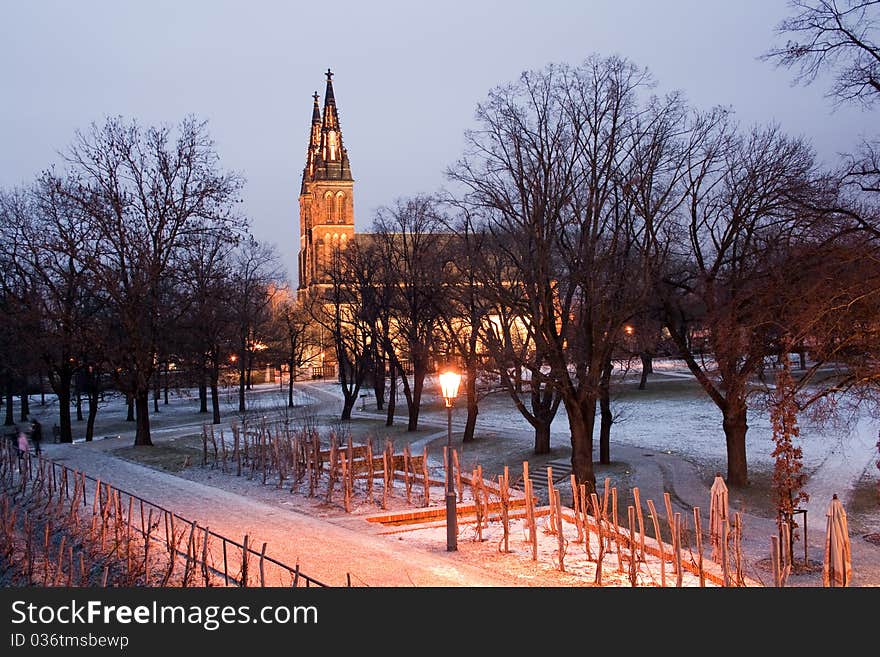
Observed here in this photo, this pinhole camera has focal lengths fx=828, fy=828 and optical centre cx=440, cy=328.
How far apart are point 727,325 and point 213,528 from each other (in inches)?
545

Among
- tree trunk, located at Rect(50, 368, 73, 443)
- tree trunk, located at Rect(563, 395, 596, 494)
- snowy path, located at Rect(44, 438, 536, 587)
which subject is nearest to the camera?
snowy path, located at Rect(44, 438, 536, 587)

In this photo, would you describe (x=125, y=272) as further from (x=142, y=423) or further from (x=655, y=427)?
(x=655, y=427)

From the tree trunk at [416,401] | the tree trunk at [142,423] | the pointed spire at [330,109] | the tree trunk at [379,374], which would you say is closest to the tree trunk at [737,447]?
the tree trunk at [416,401]

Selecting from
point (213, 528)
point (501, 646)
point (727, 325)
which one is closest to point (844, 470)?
point (727, 325)

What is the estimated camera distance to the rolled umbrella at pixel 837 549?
11.4 meters

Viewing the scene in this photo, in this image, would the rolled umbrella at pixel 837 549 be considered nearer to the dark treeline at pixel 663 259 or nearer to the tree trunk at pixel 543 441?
the dark treeline at pixel 663 259

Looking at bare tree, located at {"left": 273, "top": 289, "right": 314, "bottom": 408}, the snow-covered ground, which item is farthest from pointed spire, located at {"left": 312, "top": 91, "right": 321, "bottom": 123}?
the snow-covered ground

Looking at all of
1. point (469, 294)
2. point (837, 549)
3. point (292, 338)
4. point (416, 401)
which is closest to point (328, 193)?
point (292, 338)

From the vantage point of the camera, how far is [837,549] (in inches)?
458

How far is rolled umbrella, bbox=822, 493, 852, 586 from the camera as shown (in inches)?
448

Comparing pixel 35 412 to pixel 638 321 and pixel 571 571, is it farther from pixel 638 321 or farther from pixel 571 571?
pixel 571 571

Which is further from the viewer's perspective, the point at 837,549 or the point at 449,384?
the point at 449,384

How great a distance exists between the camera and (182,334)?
115 ft

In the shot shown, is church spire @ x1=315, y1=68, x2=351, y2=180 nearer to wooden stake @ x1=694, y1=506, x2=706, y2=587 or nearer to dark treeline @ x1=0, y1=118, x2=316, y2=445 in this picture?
dark treeline @ x1=0, y1=118, x2=316, y2=445
